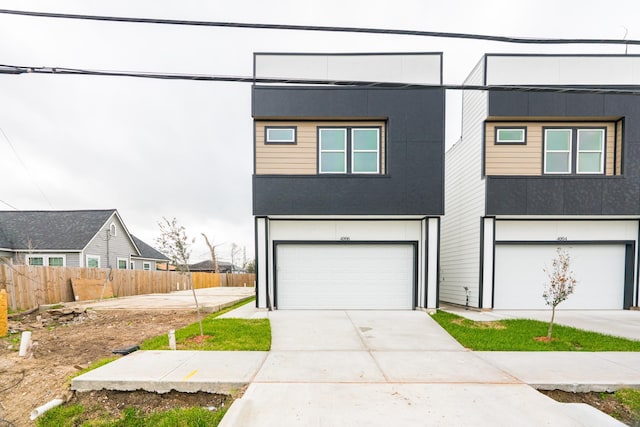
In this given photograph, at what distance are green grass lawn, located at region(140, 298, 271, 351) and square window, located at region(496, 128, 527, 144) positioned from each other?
8.56 m

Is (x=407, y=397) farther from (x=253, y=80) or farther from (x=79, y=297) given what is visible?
(x=79, y=297)

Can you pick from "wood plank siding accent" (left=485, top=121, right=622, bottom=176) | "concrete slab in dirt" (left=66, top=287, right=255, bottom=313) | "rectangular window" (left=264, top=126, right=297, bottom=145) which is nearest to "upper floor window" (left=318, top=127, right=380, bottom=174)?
"rectangular window" (left=264, top=126, right=297, bottom=145)

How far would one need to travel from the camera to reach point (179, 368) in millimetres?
4352

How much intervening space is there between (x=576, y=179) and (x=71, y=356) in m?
12.9

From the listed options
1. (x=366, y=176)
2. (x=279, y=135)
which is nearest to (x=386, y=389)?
(x=366, y=176)

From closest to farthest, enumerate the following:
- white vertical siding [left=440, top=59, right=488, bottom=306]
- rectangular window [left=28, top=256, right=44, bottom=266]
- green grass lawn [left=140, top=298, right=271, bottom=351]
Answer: green grass lawn [left=140, top=298, right=271, bottom=351], white vertical siding [left=440, top=59, right=488, bottom=306], rectangular window [left=28, top=256, right=44, bottom=266]

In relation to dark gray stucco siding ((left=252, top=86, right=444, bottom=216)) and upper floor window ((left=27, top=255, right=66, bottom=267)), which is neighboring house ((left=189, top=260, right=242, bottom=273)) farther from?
dark gray stucco siding ((left=252, top=86, right=444, bottom=216))

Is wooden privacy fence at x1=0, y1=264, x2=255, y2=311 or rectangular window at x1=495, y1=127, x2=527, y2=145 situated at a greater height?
rectangular window at x1=495, y1=127, x2=527, y2=145

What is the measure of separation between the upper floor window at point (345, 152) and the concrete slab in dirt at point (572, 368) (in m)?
5.50

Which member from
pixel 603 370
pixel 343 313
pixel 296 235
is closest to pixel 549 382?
pixel 603 370

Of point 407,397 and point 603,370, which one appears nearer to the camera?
point 407,397

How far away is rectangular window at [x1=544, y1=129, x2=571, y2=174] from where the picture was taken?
8.86 metres

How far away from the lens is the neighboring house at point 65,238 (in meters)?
17.3

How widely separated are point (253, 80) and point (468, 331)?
6.57 metres
